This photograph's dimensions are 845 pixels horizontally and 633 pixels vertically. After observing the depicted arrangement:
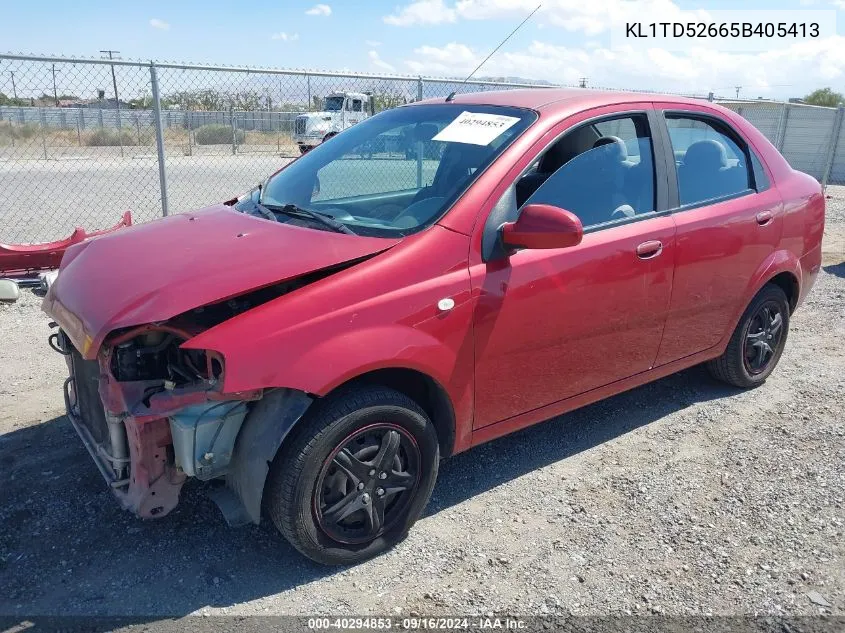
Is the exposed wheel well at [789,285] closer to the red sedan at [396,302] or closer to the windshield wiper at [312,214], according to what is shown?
the red sedan at [396,302]

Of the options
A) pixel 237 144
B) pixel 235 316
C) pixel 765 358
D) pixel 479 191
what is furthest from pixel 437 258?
pixel 237 144

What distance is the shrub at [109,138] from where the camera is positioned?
19172mm

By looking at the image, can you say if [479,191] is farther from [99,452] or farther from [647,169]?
[99,452]

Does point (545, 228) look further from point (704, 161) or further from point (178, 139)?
point (178, 139)

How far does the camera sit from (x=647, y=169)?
3713 millimetres

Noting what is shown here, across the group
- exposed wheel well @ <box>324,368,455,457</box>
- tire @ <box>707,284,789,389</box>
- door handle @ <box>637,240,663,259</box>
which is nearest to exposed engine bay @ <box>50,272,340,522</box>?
exposed wheel well @ <box>324,368,455,457</box>

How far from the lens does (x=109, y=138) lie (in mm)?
20203

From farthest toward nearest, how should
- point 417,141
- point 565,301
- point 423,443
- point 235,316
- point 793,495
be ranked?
1. point 417,141
2. point 793,495
3. point 565,301
4. point 423,443
5. point 235,316

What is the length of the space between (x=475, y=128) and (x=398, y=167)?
907mm

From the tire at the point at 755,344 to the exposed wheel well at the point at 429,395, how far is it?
2.34m

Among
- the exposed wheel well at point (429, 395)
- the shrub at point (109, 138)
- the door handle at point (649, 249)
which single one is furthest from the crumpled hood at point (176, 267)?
the shrub at point (109, 138)

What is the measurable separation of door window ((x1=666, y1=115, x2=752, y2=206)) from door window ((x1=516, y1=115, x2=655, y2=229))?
267 millimetres

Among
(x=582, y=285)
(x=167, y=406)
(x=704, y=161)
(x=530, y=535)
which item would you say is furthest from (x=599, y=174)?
(x=167, y=406)

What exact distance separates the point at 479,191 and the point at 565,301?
680 mm
